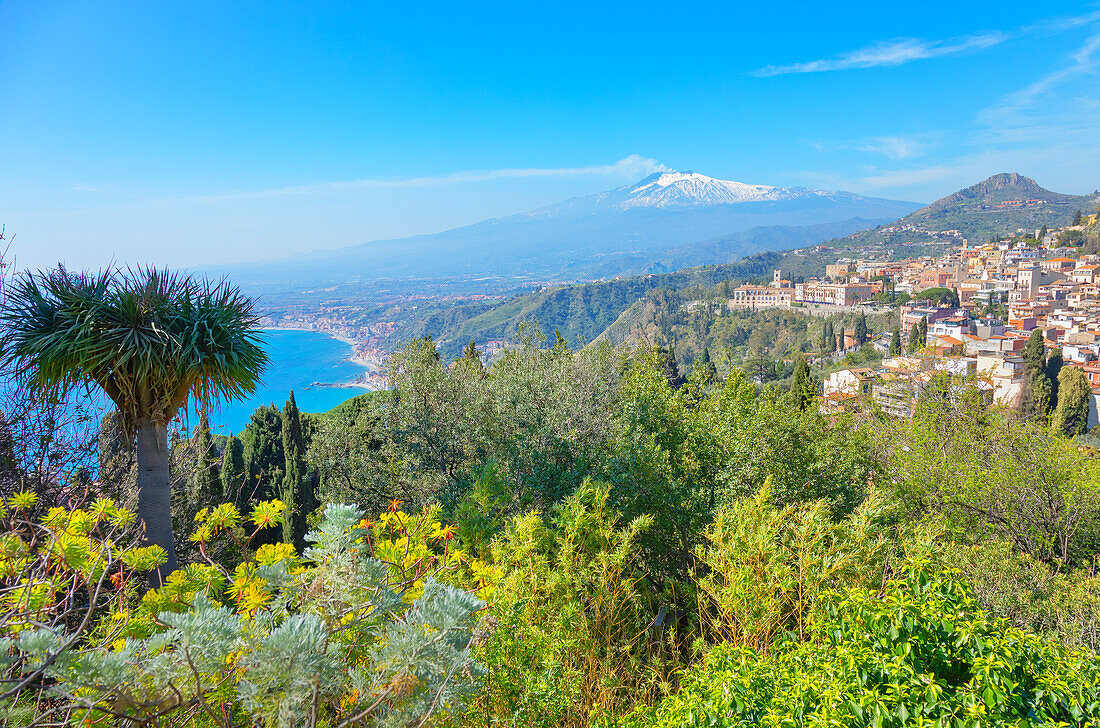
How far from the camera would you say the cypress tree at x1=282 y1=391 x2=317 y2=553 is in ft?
30.7

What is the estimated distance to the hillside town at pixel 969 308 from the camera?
14854 mm

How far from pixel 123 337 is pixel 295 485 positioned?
27.1 ft

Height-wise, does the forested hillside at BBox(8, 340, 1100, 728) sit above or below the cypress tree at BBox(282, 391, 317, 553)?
above

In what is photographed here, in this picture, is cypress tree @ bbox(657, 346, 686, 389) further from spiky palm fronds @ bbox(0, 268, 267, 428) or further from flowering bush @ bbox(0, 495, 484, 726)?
flowering bush @ bbox(0, 495, 484, 726)

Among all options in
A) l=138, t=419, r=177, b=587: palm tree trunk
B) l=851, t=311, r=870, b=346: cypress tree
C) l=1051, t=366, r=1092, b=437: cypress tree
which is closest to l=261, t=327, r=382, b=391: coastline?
l=138, t=419, r=177, b=587: palm tree trunk

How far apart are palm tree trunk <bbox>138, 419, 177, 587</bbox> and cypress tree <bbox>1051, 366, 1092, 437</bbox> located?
1184 inches

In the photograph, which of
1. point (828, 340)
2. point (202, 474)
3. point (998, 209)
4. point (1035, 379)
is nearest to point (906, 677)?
point (202, 474)

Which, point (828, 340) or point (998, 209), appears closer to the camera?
point (828, 340)

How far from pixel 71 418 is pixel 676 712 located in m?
7.47

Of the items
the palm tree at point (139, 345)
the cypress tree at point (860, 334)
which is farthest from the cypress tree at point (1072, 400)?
the cypress tree at point (860, 334)

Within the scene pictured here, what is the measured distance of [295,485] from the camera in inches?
444

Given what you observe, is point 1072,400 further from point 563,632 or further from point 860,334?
point 860,334

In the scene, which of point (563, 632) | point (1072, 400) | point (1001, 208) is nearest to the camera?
point (563, 632)

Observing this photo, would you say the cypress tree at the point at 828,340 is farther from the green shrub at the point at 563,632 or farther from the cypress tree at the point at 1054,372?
the green shrub at the point at 563,632
